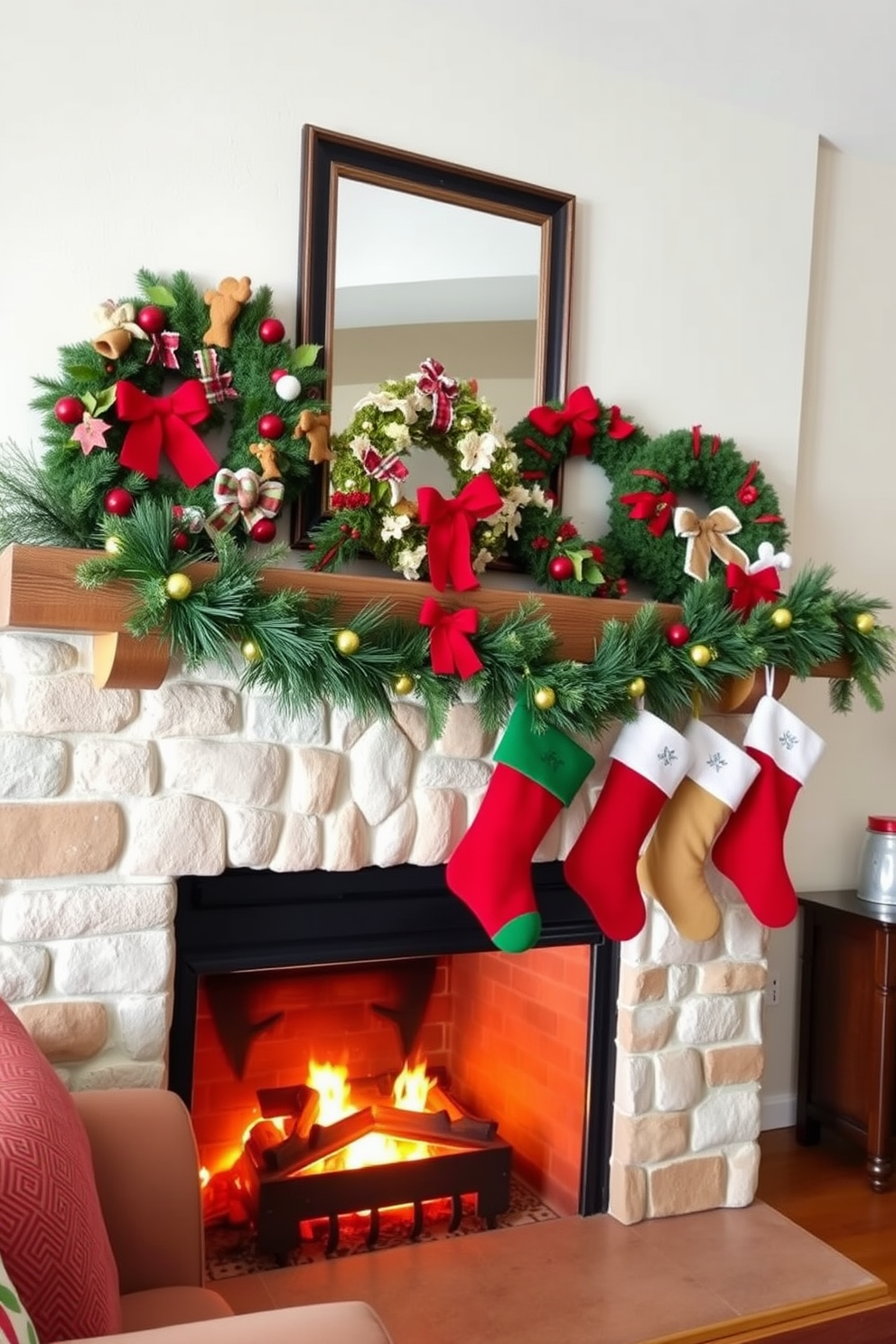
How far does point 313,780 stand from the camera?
6.22ft

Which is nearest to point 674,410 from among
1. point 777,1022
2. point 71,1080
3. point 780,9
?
point 780,9

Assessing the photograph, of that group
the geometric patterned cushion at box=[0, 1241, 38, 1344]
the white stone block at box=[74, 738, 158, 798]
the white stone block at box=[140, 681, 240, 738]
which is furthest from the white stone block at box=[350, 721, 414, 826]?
the geometric patterned cushion at box=[0, 1241, 38, 1344]

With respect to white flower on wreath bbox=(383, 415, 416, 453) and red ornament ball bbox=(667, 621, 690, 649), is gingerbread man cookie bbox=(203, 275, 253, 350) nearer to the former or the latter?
white flower on wreath bbox=(383, 415, 416, 453)

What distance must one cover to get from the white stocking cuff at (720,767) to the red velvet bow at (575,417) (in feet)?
2.00

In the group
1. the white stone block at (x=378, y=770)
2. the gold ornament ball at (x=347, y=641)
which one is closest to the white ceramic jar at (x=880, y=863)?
the white stone block at (x=378, y=770)

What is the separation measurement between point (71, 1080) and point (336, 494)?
3.41 feet

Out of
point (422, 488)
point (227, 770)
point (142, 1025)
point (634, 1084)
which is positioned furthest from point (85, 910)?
point (634, 1084)

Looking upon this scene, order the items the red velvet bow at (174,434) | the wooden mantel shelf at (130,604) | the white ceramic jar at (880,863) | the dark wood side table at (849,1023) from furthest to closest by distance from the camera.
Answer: the white ceramic jar at (880,863) → the dark wood side table at (849,1023) → the red velvet bow at (174,434) → the wooden mantel shelf at (130,604)

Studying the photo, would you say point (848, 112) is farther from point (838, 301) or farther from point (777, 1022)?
point (777, 1022)

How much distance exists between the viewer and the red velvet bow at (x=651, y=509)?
7.11 feet

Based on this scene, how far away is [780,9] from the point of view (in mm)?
2100

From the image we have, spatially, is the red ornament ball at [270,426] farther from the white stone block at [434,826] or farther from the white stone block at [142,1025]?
the white stone block at [142,1025]

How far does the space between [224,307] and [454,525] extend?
54 cm

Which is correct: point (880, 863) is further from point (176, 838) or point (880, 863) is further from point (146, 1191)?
point (146, 1191)
